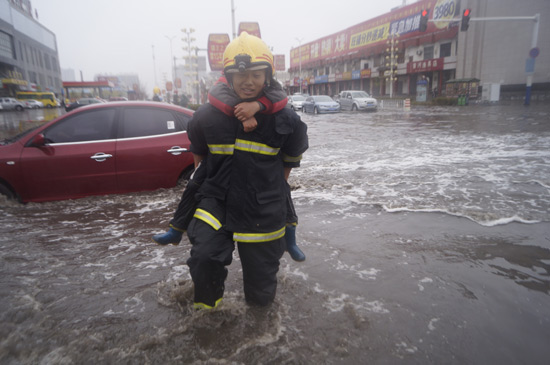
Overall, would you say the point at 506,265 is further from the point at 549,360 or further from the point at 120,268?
the point at 120,268

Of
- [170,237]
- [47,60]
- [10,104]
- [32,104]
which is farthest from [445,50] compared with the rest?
[47,60]

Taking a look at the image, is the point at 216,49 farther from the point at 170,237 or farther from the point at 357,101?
the point at 170,237

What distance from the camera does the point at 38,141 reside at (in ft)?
15.5

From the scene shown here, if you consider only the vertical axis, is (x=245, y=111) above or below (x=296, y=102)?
below

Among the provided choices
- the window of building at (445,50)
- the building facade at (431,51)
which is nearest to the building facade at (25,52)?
the building facade at (431,51)

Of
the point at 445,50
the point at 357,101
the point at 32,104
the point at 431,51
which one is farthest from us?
the point at 32,104

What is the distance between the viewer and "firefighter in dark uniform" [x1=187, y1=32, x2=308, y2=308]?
2152 millimetres

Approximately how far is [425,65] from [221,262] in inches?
1641

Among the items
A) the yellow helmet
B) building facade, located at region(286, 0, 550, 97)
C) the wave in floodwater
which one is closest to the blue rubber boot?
the yellow helmet

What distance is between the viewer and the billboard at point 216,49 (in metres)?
33.9

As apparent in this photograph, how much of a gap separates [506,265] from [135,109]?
16.5 ft

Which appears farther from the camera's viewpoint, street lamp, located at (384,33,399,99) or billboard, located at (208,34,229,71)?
street lamp, located at (384,33,399,99)

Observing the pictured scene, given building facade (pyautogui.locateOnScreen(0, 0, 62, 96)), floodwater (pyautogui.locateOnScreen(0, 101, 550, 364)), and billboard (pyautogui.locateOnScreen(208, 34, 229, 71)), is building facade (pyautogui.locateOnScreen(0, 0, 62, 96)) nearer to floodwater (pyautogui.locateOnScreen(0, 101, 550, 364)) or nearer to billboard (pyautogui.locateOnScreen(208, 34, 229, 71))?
billboard (pyautogui.locateOnScreen(208, 34, 229, 71))

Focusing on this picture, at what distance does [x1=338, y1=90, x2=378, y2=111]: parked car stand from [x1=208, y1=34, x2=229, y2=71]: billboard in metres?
12.3
